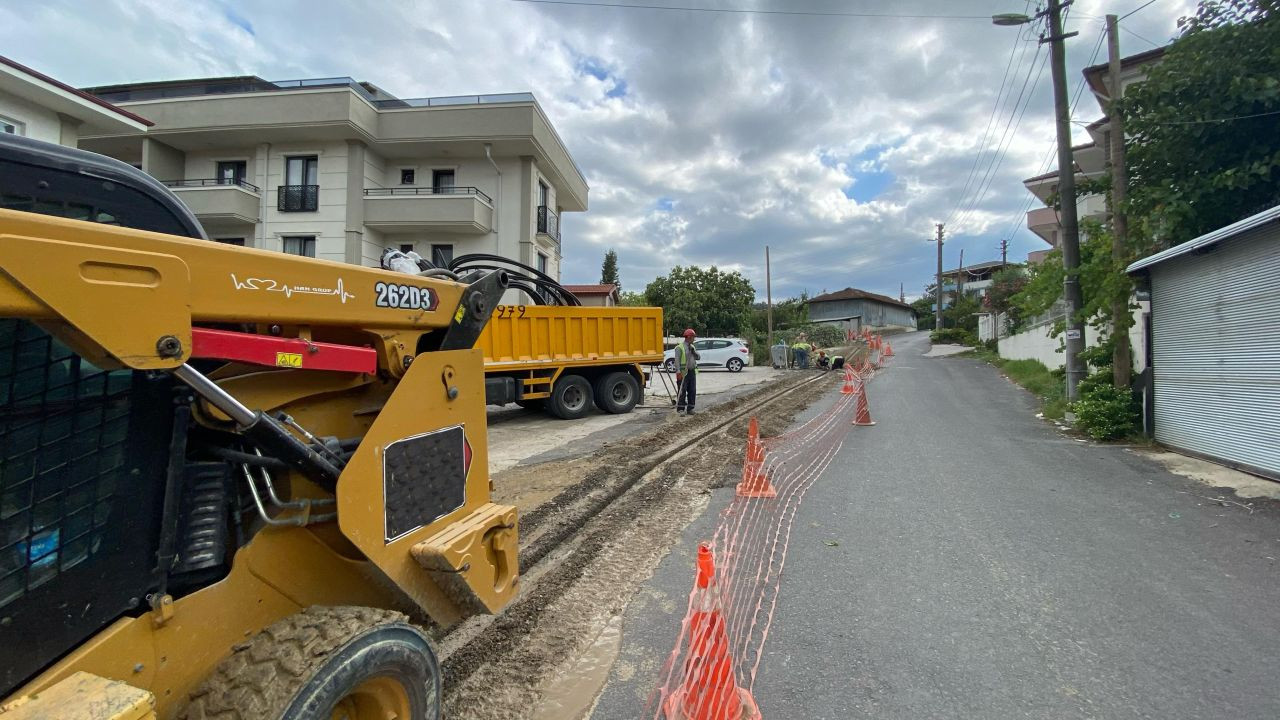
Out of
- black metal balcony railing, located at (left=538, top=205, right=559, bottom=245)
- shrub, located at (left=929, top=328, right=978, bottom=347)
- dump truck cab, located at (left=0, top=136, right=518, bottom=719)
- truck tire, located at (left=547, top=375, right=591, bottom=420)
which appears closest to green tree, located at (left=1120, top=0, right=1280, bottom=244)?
truck tire, located at (left=547, top=375, right=591, bottom=420)

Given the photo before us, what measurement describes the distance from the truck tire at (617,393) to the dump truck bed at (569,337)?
1.27ft

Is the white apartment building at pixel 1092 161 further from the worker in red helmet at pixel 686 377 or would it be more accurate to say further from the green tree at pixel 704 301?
the green tree at pixel 704 301

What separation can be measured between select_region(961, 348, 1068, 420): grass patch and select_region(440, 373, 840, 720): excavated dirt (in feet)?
22.1

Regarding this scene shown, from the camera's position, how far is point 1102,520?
18.0 feet

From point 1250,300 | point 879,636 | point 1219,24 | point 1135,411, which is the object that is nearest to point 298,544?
point 879,636

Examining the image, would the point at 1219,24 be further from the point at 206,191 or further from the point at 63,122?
the point at 206,191

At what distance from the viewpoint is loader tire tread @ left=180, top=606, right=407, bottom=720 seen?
1738 mm

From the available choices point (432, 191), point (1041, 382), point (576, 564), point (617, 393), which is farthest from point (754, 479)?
point (432, 191)

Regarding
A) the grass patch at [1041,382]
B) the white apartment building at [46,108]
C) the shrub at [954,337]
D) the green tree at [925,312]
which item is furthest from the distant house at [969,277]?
the white apartment building at [46,108]

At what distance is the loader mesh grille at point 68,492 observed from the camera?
4.92ft

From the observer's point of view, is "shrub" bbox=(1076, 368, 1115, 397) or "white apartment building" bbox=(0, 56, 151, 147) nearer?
"white apartment building" bbox=(0, 56, 151, 147)

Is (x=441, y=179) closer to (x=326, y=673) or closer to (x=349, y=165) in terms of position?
(x=349, y=165)

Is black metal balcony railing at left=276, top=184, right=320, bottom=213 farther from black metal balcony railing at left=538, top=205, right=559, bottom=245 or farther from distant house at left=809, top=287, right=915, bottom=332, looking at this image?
distant house at left=809, top=287, right=915, bottom=332

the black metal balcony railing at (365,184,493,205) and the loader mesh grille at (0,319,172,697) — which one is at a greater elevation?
the black metal balcony railing at (365,184,493,205)
